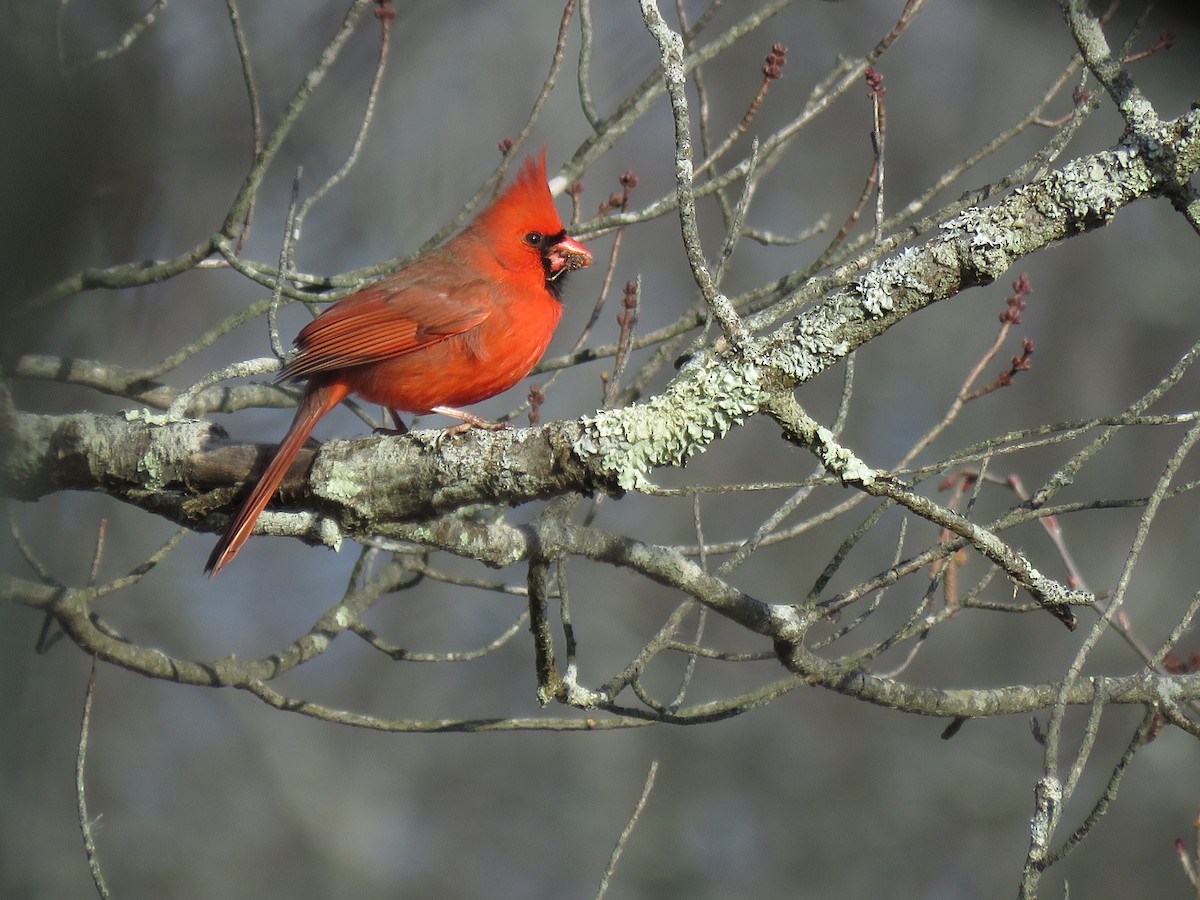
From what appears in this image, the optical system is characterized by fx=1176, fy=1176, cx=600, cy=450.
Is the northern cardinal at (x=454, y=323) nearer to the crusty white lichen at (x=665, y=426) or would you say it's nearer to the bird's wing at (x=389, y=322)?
the bird's wing at (x=389, y=322)

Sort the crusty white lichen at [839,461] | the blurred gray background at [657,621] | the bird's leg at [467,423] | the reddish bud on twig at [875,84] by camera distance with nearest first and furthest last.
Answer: the crusty white lichen at [839,461]
the bird's leg at [467,423]
the reddish bud on twig at [875,84]
the blurred gray background at [657,621]

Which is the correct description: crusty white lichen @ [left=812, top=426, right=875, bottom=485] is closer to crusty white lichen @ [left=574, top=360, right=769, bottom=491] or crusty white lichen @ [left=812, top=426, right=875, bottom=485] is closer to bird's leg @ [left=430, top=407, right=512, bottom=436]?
crusty white lichen @ [left=574, top=360, right=769, bottom=491]

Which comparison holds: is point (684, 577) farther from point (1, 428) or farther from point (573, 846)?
point (573, 846)

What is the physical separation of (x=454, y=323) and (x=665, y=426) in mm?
1627


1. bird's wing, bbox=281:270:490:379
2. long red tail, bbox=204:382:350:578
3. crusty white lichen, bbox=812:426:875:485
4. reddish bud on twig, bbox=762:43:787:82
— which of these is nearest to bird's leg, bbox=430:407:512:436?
bird's wing, bbox=281:270:490:379

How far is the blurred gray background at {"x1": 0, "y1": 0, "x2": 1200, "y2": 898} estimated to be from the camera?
7.35 meters

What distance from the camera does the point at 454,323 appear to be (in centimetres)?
378

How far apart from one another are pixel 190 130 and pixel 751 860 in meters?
5.67

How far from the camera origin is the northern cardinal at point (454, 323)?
3.64m

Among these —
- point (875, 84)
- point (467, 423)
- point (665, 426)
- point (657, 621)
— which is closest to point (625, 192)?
point (875, 84)

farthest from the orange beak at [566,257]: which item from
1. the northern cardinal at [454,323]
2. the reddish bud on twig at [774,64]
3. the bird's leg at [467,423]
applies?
the reddish bud on twig at [774,64]

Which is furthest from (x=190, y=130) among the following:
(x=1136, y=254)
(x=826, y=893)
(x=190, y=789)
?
(x=1136, y=254)

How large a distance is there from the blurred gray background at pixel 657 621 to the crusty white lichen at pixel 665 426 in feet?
14.9

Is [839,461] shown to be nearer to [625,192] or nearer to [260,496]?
[260,496]
